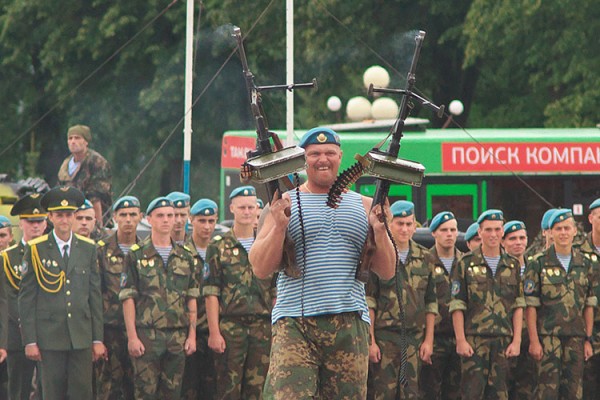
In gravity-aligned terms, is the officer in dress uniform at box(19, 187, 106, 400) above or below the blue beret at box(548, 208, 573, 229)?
below

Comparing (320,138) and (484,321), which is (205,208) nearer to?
(484,321)

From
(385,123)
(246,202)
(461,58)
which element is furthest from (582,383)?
(461,58)

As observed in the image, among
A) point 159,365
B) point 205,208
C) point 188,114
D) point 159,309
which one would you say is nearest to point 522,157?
point 188,114

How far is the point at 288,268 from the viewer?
909 cm

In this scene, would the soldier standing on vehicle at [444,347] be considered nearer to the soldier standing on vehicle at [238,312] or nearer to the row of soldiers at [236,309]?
the row of soldiers at [236,309]

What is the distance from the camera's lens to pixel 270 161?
8.75 meters

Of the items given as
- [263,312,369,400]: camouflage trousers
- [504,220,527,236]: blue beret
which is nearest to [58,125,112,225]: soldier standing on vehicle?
[504,220,527,236]: blue beret

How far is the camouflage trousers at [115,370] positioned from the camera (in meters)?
13.8

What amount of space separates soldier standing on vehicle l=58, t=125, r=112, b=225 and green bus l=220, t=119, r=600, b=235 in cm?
355

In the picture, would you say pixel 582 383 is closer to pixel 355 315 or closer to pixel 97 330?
pixel 97 330

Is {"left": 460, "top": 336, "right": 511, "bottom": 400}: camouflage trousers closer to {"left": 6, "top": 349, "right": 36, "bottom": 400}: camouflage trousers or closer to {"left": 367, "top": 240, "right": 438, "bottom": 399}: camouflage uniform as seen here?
{"left": 367, "top": 240, "right": 438, "bottom": 399}: camouflage uniform

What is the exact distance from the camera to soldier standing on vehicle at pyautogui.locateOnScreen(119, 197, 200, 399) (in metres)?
13.2

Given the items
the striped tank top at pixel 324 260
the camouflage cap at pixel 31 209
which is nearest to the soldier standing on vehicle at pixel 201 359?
the camouflage cap at pixel 31 209

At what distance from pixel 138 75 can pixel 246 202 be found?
18600 millimetres
